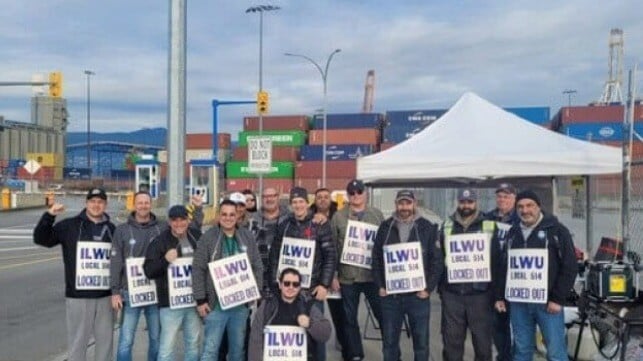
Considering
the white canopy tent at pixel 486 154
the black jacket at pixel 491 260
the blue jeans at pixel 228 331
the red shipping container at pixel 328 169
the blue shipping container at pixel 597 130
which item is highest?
the blue shipping container at pixel 597 130

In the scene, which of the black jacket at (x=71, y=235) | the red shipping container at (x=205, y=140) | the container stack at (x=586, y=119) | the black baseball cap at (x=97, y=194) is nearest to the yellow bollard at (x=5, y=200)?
the red shipping container at (x=205, y=140)

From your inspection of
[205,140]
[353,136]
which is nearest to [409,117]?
[353,136]

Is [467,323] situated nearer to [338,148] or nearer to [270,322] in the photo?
[270,322]

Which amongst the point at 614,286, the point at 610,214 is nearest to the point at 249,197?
the point at 614,286

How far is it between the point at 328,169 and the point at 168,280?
49701 millimetres

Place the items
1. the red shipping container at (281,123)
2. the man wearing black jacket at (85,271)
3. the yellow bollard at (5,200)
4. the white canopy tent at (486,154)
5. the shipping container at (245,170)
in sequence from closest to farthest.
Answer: the man wearing black jacket at (85,271), the white canopy tent at (486,154), the yellow bollard at (5,200), the shipping container at (245,170), the red shipping container at (281,123)

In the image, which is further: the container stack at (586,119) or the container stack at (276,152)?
the container stack at (276,152)

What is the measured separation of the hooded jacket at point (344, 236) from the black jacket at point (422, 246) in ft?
1.29

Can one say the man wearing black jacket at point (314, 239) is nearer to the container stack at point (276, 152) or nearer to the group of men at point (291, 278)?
the group of men at point (291, 278)

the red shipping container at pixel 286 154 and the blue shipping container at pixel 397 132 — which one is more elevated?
the blue shipping container at pixel 397 132

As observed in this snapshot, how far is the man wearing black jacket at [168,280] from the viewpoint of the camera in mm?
5688

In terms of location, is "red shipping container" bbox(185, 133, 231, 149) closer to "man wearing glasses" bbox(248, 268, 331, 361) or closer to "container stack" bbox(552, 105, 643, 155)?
"container stack" bbox(552, 105, 643, 155)

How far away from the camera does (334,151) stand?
55.5m

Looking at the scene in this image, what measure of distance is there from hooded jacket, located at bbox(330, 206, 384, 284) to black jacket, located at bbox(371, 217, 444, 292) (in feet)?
1.29
